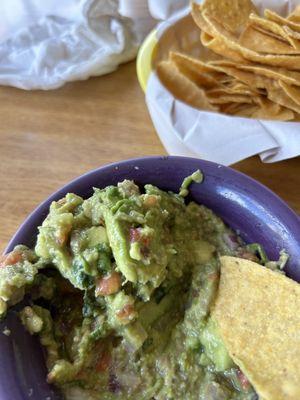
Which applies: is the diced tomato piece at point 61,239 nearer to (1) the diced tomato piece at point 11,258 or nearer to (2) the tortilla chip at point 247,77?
(1) the diced tomato piece at point 11,258

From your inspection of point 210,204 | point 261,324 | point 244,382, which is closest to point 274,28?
point 210,204

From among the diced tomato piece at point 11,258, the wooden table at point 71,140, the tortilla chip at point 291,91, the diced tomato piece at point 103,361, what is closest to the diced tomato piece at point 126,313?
the diced tomato piece at point 103,361

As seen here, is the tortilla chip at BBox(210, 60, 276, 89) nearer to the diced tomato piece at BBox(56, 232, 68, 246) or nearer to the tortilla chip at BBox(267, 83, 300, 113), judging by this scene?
the tortilla chip at BBox(267, 83, 300, 113)

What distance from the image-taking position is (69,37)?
6.04 feet

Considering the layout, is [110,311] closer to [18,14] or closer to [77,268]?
[77,268]

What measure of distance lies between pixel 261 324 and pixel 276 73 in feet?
2.26

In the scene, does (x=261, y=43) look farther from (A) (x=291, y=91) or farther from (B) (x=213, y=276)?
(B) (x=213, y=276)

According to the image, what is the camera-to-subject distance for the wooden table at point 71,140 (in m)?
1.41

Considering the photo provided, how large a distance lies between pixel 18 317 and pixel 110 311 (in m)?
0.16

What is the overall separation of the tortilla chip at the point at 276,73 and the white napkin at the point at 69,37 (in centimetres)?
49

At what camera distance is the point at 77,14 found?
6.12 feet

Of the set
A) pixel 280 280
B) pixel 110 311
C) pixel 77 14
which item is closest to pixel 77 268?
pixel 110 311

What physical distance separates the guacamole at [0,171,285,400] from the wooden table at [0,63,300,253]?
370mm

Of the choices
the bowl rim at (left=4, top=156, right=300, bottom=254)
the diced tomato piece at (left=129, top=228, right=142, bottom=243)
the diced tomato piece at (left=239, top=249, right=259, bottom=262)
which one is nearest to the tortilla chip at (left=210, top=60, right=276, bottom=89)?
the bowl rim at (left=4, top=156, right=300, bottom=254)
